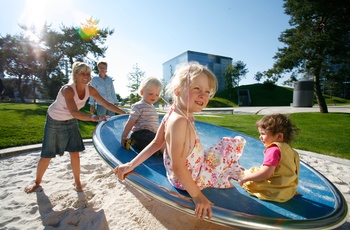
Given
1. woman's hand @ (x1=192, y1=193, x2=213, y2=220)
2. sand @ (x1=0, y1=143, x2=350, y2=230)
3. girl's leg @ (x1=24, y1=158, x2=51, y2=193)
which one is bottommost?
sand @ (x1=0, y1=143, x2=350, y2=230)

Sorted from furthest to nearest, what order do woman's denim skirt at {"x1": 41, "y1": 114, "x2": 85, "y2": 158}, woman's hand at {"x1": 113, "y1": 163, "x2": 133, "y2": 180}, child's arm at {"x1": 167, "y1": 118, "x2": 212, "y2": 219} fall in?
woman's denim skirt at {"x1": 41, "y1": 114, "x2": 85, "y2": 158} → woman's hand at {"x1": 113, "y1": 163, "x2": 133, "y2": 180} → child's arm at {"x1": 167, "y1": 118, "x2": 212, "y2": 219}

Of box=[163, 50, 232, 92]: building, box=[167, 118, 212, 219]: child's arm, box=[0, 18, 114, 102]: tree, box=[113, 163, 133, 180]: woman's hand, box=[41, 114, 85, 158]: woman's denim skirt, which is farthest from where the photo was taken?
box=[163, 50, 232, 92]: building

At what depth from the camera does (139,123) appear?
277 cm

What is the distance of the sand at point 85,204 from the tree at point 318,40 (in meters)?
12.1

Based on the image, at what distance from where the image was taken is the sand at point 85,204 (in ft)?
6.66

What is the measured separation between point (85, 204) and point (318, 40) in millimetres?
14964

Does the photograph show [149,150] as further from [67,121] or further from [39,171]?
[39,171]

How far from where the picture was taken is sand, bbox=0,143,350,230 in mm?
2029

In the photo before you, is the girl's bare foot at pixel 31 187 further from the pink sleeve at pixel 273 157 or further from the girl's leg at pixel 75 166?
the pink sleeve at pixel 273 157

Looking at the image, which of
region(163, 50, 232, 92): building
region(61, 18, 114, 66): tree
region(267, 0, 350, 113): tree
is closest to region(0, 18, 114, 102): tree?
region(61, 18, 114, 66): tree

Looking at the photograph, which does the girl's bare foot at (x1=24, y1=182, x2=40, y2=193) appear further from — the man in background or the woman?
the man in background

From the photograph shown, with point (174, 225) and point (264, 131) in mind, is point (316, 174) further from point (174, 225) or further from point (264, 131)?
point (174, 225)

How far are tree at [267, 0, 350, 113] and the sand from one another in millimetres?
12071

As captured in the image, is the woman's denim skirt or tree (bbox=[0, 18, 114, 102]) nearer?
the woman's denim skirt
